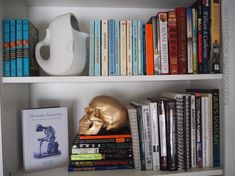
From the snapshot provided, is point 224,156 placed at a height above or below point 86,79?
below

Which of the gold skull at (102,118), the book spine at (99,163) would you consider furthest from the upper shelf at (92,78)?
the book spine at (99,163)

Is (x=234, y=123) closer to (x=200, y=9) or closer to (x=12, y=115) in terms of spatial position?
(x=200, y=9)

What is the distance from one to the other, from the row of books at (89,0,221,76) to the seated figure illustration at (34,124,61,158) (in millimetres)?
293

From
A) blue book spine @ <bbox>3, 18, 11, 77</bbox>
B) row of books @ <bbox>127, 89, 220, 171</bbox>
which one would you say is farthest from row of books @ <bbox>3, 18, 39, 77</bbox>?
row of books @ <bbox>127, 89, 220, 171</bbox>

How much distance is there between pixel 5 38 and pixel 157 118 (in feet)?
1.90

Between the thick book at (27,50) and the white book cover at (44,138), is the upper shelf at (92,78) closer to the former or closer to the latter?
the thick book at (27,50)

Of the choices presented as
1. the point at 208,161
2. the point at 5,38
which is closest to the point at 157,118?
the point at 208,161

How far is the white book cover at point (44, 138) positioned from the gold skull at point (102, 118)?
10cm

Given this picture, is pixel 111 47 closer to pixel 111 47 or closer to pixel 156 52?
pixel 111 47

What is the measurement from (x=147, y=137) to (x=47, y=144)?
385 millimetres

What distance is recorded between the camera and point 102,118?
Result: 0.83 m

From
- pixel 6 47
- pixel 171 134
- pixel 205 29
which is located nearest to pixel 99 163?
pixel 171 134

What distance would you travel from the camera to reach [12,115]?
0.77 meters

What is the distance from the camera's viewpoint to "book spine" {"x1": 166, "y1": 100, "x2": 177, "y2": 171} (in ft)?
2.54
